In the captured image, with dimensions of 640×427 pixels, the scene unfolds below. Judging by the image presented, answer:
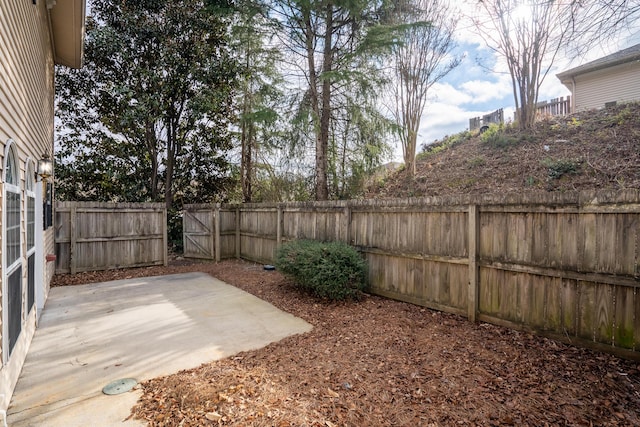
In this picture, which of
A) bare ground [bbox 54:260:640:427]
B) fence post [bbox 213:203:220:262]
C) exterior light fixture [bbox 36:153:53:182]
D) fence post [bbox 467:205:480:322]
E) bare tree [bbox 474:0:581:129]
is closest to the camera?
bare ground [bbox 54:260:640:427]

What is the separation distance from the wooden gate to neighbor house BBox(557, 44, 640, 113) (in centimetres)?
1373

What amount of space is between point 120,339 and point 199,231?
5926mm

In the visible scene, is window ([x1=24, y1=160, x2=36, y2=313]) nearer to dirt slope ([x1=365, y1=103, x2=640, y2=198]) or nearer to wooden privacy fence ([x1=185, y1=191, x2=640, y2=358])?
wooden privacy fence ([x1=185, y1=191, x2=640, y2=358])

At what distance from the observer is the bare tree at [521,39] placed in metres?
9.11

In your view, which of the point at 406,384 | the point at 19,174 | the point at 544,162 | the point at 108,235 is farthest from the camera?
the point at 544,162

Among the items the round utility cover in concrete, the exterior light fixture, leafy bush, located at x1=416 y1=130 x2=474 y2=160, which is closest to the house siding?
the exterior light fixture

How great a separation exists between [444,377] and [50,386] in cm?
336

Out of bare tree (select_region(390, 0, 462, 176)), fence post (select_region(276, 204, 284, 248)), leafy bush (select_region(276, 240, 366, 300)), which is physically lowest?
leafy bush (select_region(276, 240, 366, 300))

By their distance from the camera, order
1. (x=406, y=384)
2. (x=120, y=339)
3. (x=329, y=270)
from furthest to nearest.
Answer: (x=329, y=270) < (x=120, y=339) < (x=406, y=384)

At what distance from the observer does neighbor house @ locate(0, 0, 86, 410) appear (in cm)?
255

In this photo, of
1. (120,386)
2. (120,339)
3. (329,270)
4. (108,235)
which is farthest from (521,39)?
(108,235)

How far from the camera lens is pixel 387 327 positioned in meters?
4.09

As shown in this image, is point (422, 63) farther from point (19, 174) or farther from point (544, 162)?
point (19, 174)

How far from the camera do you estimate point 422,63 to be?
10062 millimetres
